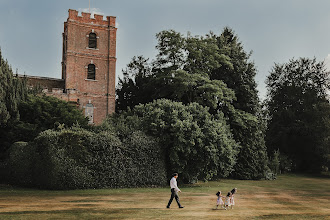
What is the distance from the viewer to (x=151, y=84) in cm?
4144

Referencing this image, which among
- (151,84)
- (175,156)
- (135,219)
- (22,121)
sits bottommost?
(135,219)

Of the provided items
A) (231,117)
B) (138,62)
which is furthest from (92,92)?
(231,117)

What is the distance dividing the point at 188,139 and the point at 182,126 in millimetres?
1069

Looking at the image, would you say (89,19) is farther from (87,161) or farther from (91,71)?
(87,161)

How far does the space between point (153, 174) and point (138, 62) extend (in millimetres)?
31345

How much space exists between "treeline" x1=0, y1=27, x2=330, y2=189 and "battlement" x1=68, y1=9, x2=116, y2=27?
6991 mm

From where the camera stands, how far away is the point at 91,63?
49031 millimetres

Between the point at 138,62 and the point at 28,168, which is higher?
the point at 138,62

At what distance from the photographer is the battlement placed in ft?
159

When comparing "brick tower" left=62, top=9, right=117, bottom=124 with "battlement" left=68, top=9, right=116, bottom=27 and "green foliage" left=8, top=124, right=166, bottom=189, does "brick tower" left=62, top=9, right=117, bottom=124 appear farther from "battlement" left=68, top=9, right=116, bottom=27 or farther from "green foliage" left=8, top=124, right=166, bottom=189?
"green foliage" left=8, top=124, right=166, bottom=189

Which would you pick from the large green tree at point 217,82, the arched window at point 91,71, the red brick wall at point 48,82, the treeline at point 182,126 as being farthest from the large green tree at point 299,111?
the red brick wall at point 48,82

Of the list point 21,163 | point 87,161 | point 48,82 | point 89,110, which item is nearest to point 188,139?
point 87,161

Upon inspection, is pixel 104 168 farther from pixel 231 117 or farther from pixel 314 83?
pixel 314 83

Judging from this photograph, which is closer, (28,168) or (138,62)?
(28,168)
